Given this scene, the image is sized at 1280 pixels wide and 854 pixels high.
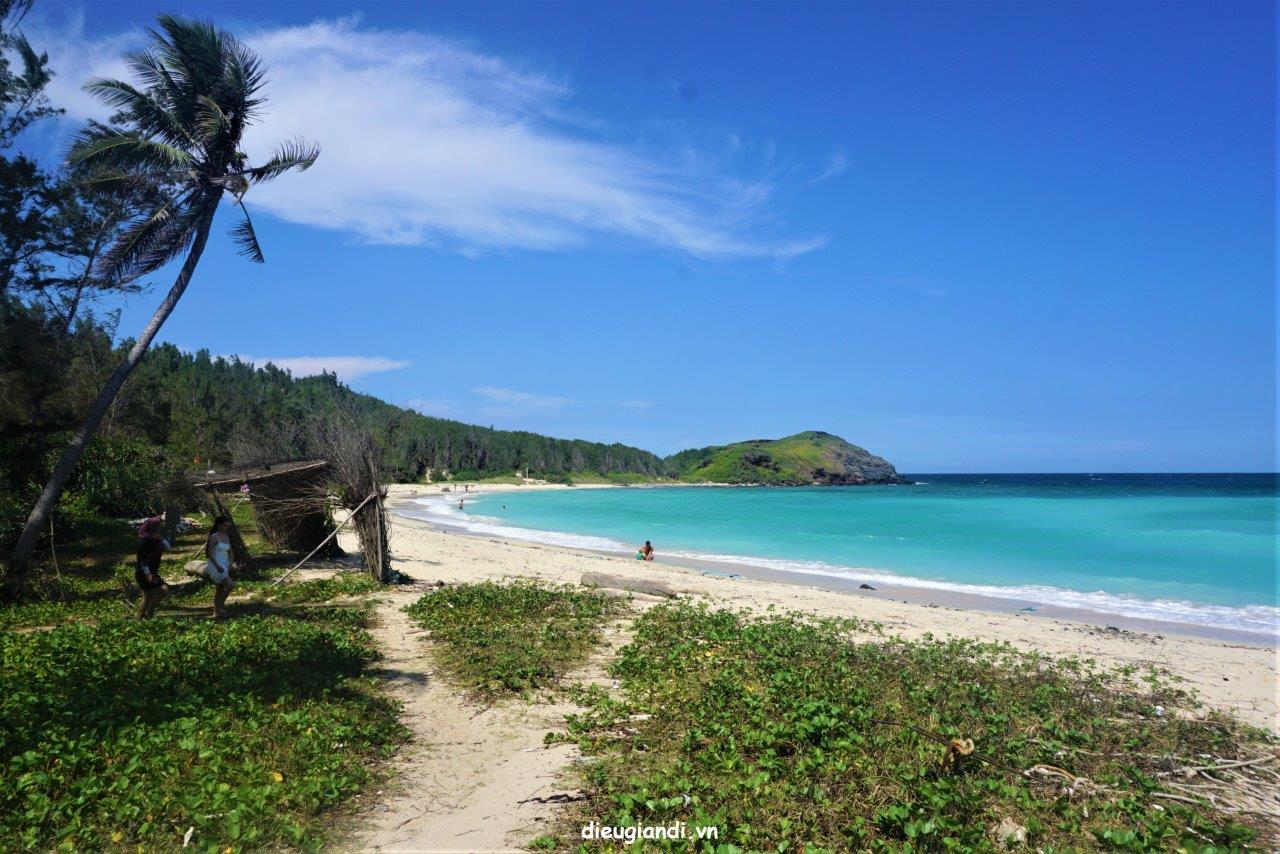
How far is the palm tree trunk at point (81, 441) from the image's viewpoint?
11555mm

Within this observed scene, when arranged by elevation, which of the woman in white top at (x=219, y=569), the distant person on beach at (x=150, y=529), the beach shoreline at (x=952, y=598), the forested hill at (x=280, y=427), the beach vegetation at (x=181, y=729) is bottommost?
the beach shoreline at (x=952, y=598)

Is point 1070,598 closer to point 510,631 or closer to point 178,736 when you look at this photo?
point 510,631

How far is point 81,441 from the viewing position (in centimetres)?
1219

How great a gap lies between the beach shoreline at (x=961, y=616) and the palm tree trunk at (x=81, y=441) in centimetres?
744

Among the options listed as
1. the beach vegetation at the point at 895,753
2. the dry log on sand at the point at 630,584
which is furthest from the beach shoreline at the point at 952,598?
the beach vegetation at the point at 895,753

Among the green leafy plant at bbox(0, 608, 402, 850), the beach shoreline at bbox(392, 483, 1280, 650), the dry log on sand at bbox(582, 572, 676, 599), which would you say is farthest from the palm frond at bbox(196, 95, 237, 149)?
the beach shoreline at bbox(392, 483, 1280, 650)

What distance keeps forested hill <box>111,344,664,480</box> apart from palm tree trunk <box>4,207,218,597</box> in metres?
4.26

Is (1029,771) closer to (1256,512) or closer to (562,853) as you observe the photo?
(562,853)

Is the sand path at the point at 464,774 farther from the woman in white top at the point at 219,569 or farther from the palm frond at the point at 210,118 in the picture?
the palm frond at the point at 210,118

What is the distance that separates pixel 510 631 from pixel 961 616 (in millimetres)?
11121

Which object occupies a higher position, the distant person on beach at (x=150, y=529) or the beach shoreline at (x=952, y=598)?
the distant person on beach at (x=150, y=529)

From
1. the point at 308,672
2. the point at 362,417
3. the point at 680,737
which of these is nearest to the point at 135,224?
the point at 362,417

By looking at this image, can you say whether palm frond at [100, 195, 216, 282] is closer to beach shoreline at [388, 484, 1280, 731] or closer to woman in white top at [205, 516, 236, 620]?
woman in white top at [205, 516, 236, 620]

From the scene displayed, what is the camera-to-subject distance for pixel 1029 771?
5.92 m
